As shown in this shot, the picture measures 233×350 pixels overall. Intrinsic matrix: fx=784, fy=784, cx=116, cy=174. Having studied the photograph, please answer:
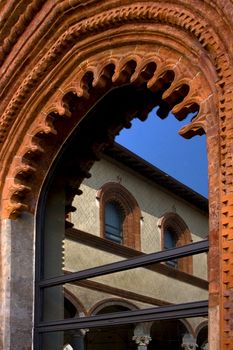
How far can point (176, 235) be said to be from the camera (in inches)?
429

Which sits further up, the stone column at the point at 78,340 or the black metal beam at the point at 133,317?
the stone column at the point at 78,340

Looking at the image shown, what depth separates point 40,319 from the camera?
7.09 m

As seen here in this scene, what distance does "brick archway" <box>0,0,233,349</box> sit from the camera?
16.4 feet

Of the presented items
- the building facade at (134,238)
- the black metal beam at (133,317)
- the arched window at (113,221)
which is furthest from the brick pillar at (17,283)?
the arched window at (113,221)

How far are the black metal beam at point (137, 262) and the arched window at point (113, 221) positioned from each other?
219 inches

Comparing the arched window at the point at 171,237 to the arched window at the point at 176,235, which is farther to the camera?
the arched window at the point at 171,237

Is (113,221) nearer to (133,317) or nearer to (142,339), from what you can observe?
(142,339)

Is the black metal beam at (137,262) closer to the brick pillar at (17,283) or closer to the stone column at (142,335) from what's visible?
the brick pillar at (17,283)

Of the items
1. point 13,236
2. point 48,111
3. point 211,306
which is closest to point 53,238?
point 13,236

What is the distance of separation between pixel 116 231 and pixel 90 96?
22.2 feet

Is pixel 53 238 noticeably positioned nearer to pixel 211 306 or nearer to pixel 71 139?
pixel 71 139

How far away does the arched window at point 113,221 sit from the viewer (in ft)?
43.0

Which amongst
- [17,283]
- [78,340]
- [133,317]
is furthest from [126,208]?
[133,317]

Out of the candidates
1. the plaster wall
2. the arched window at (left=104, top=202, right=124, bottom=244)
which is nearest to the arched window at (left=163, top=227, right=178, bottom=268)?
the plaster wall
